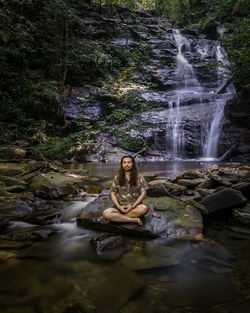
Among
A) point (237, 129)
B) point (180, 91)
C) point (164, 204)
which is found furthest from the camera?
point (180, 91)

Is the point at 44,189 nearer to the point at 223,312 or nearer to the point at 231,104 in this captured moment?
the point at 223,312

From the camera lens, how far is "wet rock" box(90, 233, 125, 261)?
2615 millimetres

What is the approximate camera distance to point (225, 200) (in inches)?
154

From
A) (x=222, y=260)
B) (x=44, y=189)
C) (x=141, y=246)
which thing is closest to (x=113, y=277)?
(x=141, y=246)

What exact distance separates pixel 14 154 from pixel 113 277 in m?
8.52

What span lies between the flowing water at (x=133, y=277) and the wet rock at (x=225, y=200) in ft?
2.33

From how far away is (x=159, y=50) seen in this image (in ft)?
73.6

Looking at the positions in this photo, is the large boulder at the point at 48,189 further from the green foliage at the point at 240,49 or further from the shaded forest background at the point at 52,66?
the green foliage at the point at 240,49

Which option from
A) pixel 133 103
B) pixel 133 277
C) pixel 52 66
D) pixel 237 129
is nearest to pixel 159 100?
pixel 133 103

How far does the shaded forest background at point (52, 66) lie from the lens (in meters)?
11.7

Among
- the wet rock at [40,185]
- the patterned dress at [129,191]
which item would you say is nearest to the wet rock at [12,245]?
the patterned dress at [129,191]

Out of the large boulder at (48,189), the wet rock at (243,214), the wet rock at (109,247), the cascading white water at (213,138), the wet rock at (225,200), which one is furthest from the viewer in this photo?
the cascading white water at (213,138)

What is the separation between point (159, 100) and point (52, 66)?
29.8ft

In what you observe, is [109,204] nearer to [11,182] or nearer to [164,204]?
[164,204]
